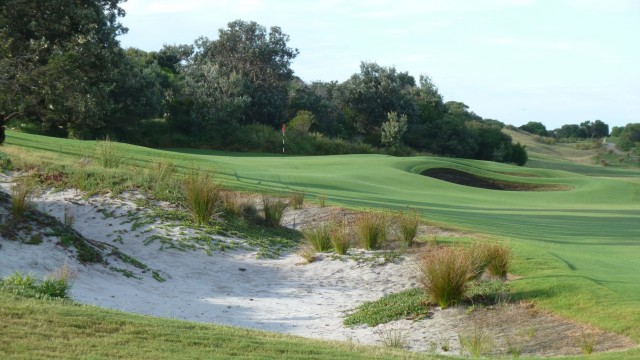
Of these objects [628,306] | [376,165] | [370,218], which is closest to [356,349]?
[628,306]

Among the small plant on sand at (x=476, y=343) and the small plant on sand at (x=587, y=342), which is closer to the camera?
the small plant on sand at (x=587, y=342)

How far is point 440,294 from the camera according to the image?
12102 mm

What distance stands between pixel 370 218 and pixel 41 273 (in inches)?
266

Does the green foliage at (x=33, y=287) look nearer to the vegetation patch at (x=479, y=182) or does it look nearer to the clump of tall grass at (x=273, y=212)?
the clump of tall grass at (x=273, y=212)

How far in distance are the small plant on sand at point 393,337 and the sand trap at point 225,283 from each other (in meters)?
0.07

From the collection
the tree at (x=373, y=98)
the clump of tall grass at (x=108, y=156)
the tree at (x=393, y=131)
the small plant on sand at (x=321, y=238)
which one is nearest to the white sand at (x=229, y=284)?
the small plant on sand at (x=321, y=238)

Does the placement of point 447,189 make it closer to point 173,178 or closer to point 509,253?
point 173,178

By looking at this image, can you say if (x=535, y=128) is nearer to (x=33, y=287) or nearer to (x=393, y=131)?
(x=393, y=131)

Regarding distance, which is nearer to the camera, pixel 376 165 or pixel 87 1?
pixel 87 1

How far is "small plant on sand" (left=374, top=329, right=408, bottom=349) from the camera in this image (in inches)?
402

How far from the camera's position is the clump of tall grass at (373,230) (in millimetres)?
16578

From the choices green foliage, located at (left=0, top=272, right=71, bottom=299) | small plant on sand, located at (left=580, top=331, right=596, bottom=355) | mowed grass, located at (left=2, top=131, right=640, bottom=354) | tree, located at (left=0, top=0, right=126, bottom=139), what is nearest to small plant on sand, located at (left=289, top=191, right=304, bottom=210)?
mowed grass, located at (left=2, top=131, right=640, bottom=354)

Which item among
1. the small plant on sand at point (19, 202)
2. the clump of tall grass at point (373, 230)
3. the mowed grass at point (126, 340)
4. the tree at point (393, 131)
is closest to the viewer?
the mowed grass at point (126, 340)

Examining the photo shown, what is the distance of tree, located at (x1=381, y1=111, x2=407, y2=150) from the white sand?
42740mm
